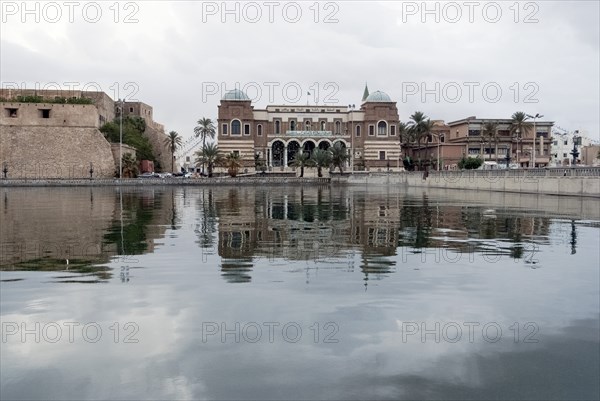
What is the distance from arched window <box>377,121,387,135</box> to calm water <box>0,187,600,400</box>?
94632 millimetres

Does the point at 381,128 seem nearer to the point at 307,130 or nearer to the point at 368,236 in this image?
the point at 307,130

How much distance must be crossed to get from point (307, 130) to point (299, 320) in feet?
338

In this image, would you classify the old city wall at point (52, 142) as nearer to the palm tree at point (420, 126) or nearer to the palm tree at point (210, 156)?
the palm tree at point (210, 156)

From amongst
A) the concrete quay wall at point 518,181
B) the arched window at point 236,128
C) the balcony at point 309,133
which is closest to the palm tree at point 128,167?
the arched window at point 236,128

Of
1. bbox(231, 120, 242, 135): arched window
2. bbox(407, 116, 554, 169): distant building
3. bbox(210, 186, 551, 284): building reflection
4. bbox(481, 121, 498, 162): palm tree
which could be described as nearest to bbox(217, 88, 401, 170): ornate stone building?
bbox(231, 120, 242, 135): arched window

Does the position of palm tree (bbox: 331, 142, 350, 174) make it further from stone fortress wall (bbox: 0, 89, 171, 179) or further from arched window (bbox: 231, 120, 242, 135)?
stone fortress wall (bbox: 0, 89, 171, 179)

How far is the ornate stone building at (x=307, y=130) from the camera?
106 metres

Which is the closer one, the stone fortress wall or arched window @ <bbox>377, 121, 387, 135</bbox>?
the stone fortress wall

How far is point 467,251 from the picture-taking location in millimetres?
14227

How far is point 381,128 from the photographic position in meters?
109

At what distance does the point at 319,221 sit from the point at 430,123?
8781cm

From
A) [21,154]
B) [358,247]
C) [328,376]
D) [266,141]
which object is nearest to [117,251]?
[358,247]

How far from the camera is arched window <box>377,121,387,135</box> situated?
109m

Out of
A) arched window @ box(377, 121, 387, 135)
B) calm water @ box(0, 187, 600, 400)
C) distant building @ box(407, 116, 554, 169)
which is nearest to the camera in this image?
calm water @ box(0, 187, 600, 400)
